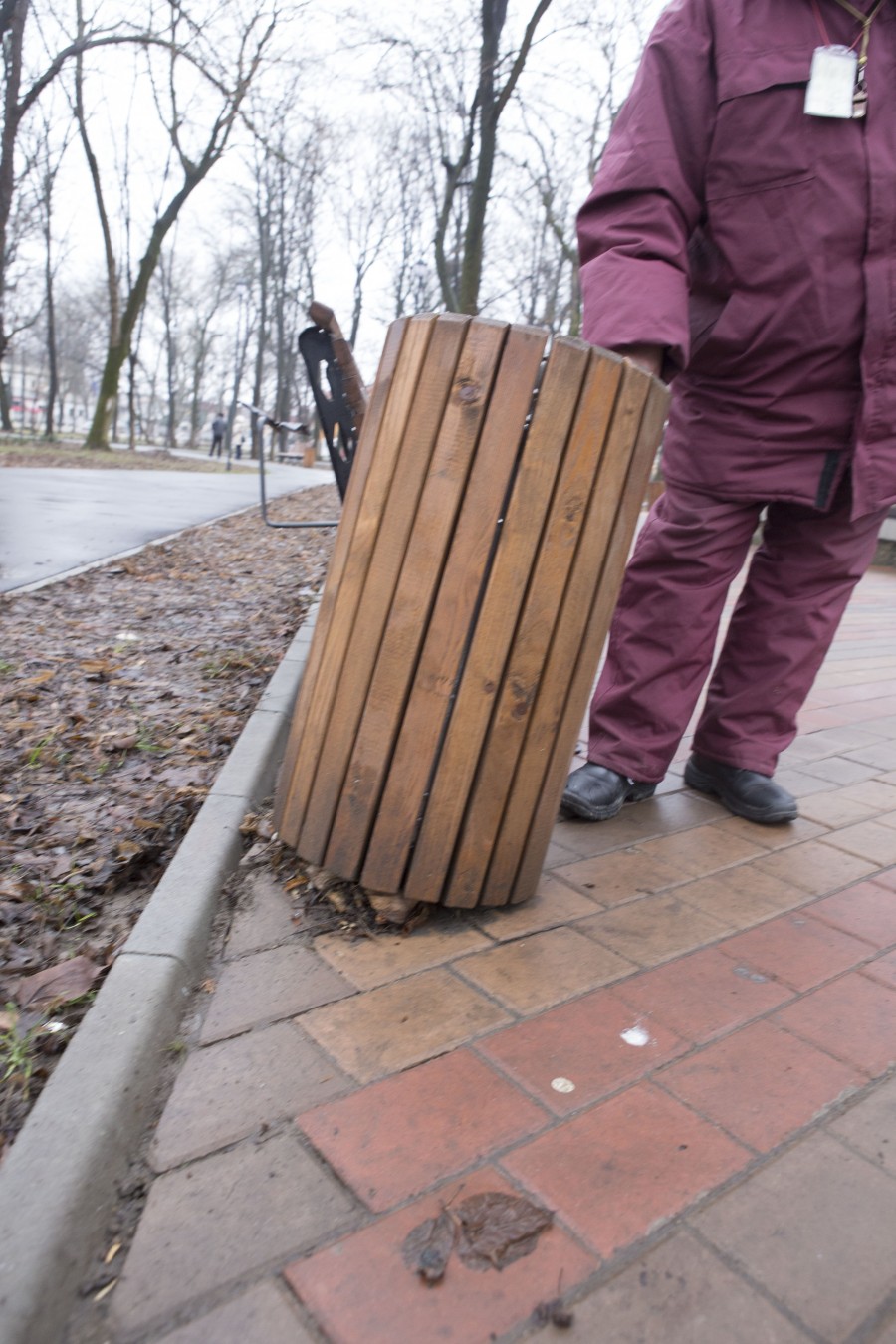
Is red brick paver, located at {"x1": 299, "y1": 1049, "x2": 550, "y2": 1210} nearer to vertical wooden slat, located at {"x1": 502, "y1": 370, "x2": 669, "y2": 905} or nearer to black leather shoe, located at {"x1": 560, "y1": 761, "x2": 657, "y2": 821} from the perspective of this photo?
vertical wooden slat, located at {"x1": 502, "y1": 370, "x2": 669, "y2": 905}

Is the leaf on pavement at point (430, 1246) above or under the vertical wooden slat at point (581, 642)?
under

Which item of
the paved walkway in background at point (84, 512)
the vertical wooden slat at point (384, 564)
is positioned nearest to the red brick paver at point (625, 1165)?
the vertical wooden slat at point (384, 564)

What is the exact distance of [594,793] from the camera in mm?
2496

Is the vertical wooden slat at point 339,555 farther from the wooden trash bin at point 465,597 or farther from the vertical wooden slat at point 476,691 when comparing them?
the vertical wooden slat at point 476,691

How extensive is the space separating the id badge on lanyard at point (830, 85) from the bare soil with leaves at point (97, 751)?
2.04 metres

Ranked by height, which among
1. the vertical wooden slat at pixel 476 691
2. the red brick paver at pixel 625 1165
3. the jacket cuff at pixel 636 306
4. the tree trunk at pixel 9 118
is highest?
the tree trunk at pixel 9 118

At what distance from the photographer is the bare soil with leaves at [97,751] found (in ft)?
5.47

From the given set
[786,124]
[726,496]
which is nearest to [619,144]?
[786,124]

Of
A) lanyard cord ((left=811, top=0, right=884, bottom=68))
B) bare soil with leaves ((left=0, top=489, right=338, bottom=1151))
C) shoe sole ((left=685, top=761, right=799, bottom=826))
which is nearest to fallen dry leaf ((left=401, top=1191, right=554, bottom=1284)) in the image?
bare soil with leaves ((left=0, top=489, right=338, bottom=1151))

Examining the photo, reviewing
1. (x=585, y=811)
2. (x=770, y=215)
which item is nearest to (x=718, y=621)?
(x=585, y=811)

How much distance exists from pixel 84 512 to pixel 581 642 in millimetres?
8125

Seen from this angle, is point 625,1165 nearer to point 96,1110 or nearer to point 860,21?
point 96,1110

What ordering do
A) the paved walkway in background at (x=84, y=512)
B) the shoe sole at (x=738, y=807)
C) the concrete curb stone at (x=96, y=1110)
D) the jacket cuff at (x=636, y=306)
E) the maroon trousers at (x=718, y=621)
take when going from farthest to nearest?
the paved walkway in background at (x=84, y=512) < the shoe sole at (x=738, y=807) < the maroon trousers at (x=718, y=621) < the jacket cuff at (x=636, y=306) < the concrete curb stone at (x=96, y=1110)

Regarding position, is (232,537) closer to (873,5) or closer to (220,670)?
(220,670)
